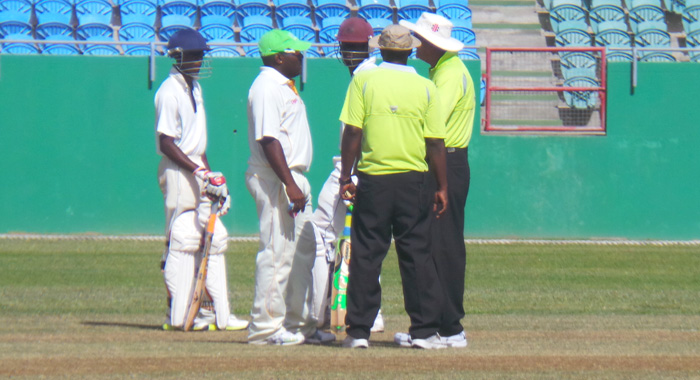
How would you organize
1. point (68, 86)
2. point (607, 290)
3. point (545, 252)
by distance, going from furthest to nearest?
point (68, 86), point (545, 252), point (607, 290)

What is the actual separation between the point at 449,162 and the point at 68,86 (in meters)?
10.3

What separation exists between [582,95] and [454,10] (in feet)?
14.7

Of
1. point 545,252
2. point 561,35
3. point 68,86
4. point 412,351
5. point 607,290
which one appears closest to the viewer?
point 412,351

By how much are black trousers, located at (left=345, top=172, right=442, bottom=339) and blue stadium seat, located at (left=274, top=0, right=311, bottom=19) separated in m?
13.6

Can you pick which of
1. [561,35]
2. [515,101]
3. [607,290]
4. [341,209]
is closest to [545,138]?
[515,101]

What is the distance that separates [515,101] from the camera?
1636 centimetres

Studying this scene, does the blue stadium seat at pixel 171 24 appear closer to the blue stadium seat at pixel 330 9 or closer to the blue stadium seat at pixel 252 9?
the blue stadium seat at pixel 252 9

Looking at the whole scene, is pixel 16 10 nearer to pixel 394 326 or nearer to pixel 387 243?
pixel 394 326

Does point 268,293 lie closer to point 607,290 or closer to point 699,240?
point 607,290

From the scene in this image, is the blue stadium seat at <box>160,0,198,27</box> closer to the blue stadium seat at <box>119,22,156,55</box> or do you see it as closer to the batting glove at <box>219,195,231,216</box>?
the blue stadium seat at <box>119,22,156,55</box>

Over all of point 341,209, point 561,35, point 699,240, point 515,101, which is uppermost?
point 561,35

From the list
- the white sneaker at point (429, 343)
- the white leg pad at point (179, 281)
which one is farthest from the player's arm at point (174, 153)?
the white sneaker at point (429, 343)

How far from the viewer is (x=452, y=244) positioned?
687 cm

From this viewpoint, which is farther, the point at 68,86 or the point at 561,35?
the point at 561,35
